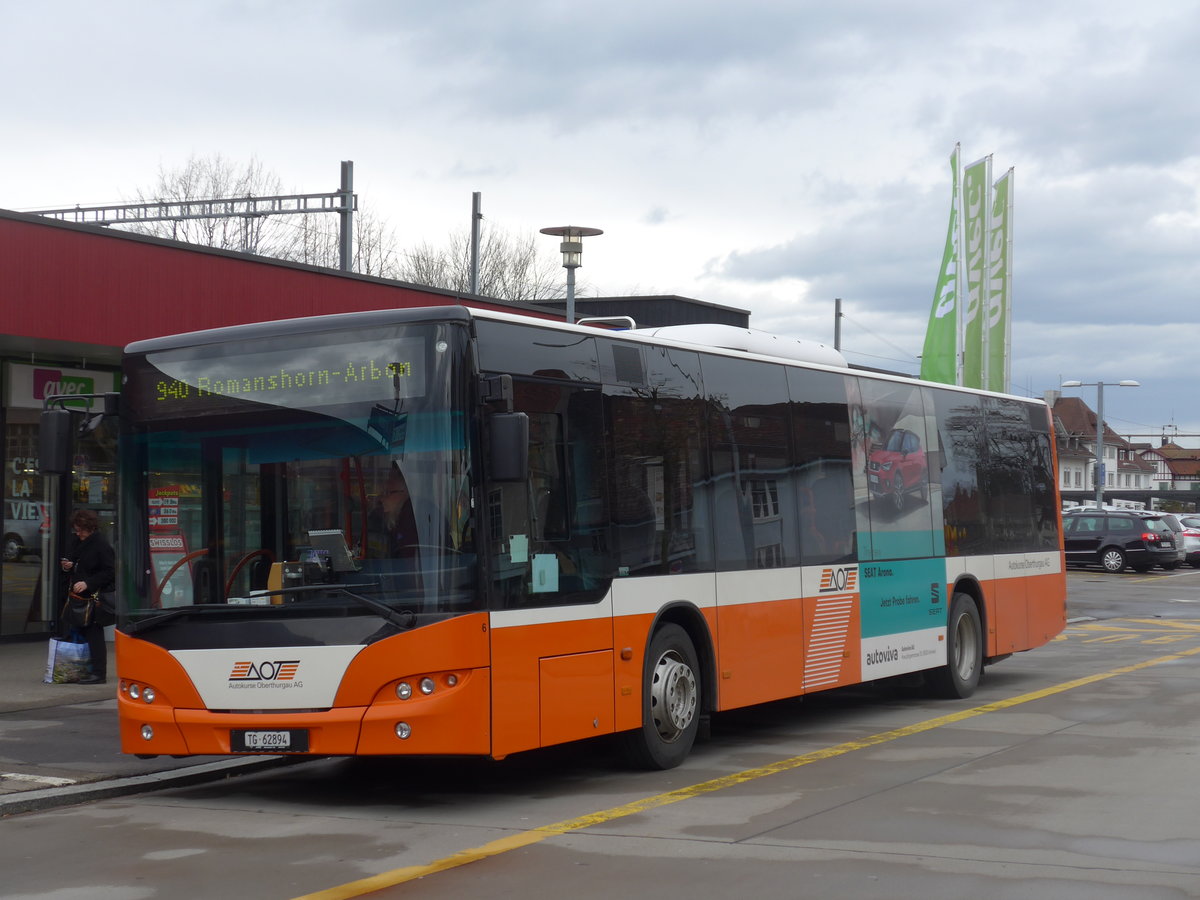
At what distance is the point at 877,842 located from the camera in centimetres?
759

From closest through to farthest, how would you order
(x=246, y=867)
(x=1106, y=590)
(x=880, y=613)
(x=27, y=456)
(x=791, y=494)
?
(x=246, y=867), (x=791, y=494), (x=880, y=613), (x=27, y=456), (x=1106, y=590)

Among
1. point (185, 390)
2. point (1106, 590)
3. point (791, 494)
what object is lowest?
point (1106, 590)

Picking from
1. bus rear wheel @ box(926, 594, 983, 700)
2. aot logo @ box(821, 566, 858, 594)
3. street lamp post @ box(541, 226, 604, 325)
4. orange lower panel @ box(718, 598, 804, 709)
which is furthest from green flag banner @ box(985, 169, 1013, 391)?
orange lower panel @ box(718, 598, 804, 709)

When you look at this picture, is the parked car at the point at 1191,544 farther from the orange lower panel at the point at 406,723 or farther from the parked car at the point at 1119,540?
the orange lower panel at the point at 406,723

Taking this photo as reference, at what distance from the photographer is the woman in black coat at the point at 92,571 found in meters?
14.4

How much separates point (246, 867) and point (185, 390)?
329 cm

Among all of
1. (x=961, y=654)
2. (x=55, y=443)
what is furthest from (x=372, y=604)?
(x=961, y=654)

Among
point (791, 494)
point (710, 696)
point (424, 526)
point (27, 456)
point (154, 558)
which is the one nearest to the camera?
point (424, 526)

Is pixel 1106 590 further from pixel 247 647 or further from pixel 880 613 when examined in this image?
pixel 247 647

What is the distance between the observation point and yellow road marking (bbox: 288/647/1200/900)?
6.79 meters

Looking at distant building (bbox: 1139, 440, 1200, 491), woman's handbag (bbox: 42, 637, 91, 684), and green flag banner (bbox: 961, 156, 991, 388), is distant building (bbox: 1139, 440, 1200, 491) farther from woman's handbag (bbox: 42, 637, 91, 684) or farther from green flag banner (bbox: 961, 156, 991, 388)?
woman's handbag (bbox: 42, 637, 91, 684)

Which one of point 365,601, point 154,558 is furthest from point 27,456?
point 365,601

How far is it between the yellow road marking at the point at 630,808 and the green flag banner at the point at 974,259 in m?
15.9

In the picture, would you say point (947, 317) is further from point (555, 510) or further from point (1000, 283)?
point (555, 510)
